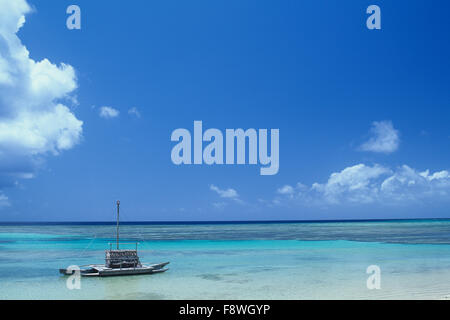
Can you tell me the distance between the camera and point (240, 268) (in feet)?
77.0

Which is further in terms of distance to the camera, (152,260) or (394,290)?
(152,260)

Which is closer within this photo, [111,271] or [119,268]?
[111,271]

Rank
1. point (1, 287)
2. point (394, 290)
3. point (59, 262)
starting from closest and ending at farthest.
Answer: point (394, 290) → point (1, 287) → point (59, 262)

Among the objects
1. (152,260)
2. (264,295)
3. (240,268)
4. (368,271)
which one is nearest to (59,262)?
(152,260)

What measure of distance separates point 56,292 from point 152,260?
11.6 meters
